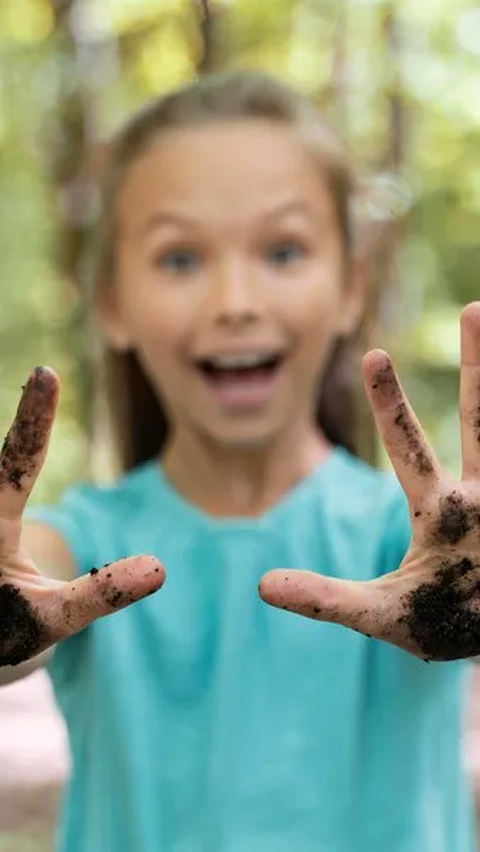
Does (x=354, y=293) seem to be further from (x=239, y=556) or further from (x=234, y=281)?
(x=239, y=556)

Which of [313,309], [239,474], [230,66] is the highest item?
[230,66]

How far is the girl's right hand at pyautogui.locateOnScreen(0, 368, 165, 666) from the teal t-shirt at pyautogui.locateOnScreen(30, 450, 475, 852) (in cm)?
30

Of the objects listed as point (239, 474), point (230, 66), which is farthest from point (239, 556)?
point (230, 66)

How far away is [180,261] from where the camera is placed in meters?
1.22

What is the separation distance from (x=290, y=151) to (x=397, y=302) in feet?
8.20

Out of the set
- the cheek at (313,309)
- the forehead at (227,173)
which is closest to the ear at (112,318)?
the forehead at (227,173)

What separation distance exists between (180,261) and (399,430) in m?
0.47

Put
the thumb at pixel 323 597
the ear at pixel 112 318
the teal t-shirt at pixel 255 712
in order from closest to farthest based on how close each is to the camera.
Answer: the thumb at pixel 323 597
the teal t-shirt at pixel 255 712
the ear at pixel 112 318

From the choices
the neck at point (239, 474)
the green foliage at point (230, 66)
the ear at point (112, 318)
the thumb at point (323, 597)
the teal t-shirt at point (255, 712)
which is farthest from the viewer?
the green foliage at point (230, 66)

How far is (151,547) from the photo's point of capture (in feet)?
3.96

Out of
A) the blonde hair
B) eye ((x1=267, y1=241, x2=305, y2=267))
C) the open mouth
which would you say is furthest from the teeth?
the blonde hair

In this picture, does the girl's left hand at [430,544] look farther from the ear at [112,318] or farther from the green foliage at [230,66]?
the green foliage at [230,66]

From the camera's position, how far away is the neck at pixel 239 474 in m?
1.24

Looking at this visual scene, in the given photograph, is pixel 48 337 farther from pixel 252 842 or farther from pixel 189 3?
pixel 252 842
